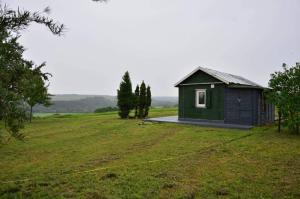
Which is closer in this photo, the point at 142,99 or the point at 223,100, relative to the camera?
the point at 223,100

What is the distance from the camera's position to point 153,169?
5758 millimetres

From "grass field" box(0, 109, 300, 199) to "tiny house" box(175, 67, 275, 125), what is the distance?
4781 mm

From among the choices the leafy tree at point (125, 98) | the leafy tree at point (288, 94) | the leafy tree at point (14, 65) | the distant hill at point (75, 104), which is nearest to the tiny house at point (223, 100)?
the leafy tree at point (288, 94)

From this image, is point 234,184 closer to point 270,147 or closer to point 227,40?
point 270,147

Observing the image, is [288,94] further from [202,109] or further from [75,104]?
[75,104]

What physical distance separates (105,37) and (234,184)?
2220cm

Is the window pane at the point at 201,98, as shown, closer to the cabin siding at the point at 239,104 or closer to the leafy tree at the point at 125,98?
the cabin siding at the point at 239,104

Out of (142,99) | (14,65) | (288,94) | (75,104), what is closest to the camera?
(14,65)

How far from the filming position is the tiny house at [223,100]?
1429 centimetres

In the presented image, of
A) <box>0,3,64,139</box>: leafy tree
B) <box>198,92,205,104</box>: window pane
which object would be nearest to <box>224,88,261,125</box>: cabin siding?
<box>198,92,205,104</box>: window pane

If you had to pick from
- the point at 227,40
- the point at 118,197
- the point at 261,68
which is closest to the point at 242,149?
the point at 118,197

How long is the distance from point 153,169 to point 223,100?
9.91 metres

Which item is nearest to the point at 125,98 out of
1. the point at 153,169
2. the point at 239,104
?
the point at 239,104

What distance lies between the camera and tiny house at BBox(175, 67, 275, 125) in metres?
14.3
